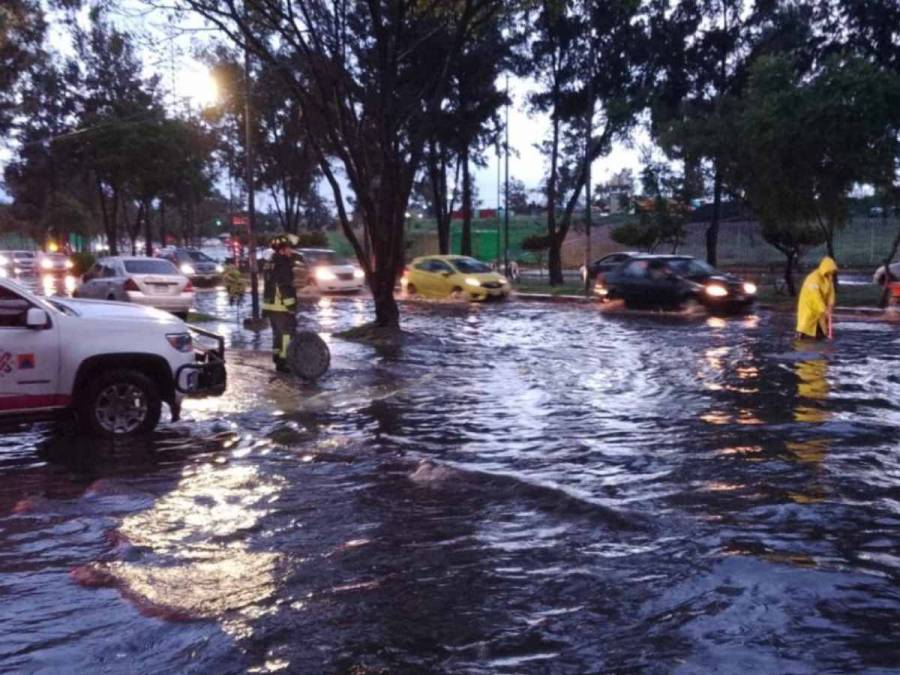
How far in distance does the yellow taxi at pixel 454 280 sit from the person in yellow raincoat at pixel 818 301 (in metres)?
13.2

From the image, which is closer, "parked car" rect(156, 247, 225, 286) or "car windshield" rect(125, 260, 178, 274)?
"car windshield" rect(125, 260, 178, 274)

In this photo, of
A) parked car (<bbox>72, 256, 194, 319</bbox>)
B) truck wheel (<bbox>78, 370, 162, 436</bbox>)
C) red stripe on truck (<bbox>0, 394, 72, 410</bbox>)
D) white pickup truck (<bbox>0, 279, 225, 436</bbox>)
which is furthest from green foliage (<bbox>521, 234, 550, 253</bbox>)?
red stripe on truck (<bbox>0, 394, 72, 410</bbox>)

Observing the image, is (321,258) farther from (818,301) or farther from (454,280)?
(818,301)

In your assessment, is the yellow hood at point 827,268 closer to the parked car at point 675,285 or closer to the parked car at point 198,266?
the parked car at point 675,285

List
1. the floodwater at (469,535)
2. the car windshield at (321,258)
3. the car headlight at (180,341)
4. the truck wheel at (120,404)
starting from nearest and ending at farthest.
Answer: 1. the floodwater at (469,535)
2. the truck wheel at (120,404)
3. the car headlight at (180,341)
4. the car windshield at (321,258)

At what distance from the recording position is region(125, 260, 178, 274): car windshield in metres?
22.8

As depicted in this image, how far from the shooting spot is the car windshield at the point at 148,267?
22797mm

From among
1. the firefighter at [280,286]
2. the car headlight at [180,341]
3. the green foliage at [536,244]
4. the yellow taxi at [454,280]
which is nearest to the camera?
the car headlight at [180,341]

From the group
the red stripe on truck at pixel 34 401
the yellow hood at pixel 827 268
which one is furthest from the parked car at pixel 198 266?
the red stripe on truck at pixel 34 401

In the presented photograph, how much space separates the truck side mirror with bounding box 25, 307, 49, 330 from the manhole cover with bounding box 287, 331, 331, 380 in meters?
4.68

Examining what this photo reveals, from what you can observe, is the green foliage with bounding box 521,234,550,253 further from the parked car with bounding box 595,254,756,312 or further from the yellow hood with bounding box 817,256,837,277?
the yellow hood with bounding box 817,256,837,277

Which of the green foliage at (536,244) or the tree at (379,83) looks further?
the green foliage at (536,244)

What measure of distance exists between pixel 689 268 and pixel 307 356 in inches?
544

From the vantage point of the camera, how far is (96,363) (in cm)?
891
